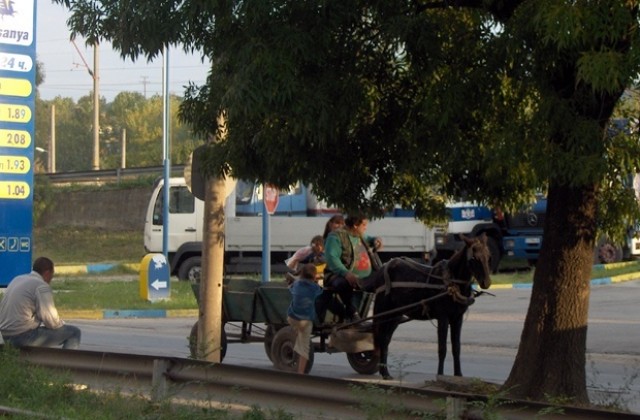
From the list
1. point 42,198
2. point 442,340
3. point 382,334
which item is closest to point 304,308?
point 382,334

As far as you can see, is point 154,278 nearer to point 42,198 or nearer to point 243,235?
point 243,235

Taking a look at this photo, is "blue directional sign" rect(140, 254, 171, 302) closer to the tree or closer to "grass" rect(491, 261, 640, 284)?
"grass" rect(491, 261, 640, 284)

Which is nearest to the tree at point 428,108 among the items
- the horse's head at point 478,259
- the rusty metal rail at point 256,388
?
the horse's head at point 478,259

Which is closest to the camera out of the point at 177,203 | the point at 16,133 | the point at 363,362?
the point at 16,133

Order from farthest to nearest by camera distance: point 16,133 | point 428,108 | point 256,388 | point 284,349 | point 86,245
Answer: point 86,245 < point 284,349 < point 16,133 < point 428,108 < point 256,388

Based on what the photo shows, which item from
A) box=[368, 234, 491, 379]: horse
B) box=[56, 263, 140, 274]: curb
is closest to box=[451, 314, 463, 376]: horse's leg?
box=[368, 234, 491, 379]: horse

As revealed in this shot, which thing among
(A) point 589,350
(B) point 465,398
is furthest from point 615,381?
(B) point 465,398

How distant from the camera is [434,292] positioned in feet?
44.3

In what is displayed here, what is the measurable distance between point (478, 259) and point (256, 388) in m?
4.43

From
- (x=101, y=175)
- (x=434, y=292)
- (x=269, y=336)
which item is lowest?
(x=269, y=336)

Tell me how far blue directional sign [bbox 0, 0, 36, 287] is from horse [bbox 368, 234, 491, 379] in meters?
4.21

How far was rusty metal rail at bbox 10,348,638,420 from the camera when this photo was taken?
317 inches

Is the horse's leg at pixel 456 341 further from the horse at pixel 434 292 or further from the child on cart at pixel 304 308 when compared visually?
the child on cart at pixel 304 308

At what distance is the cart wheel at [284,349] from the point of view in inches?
564
